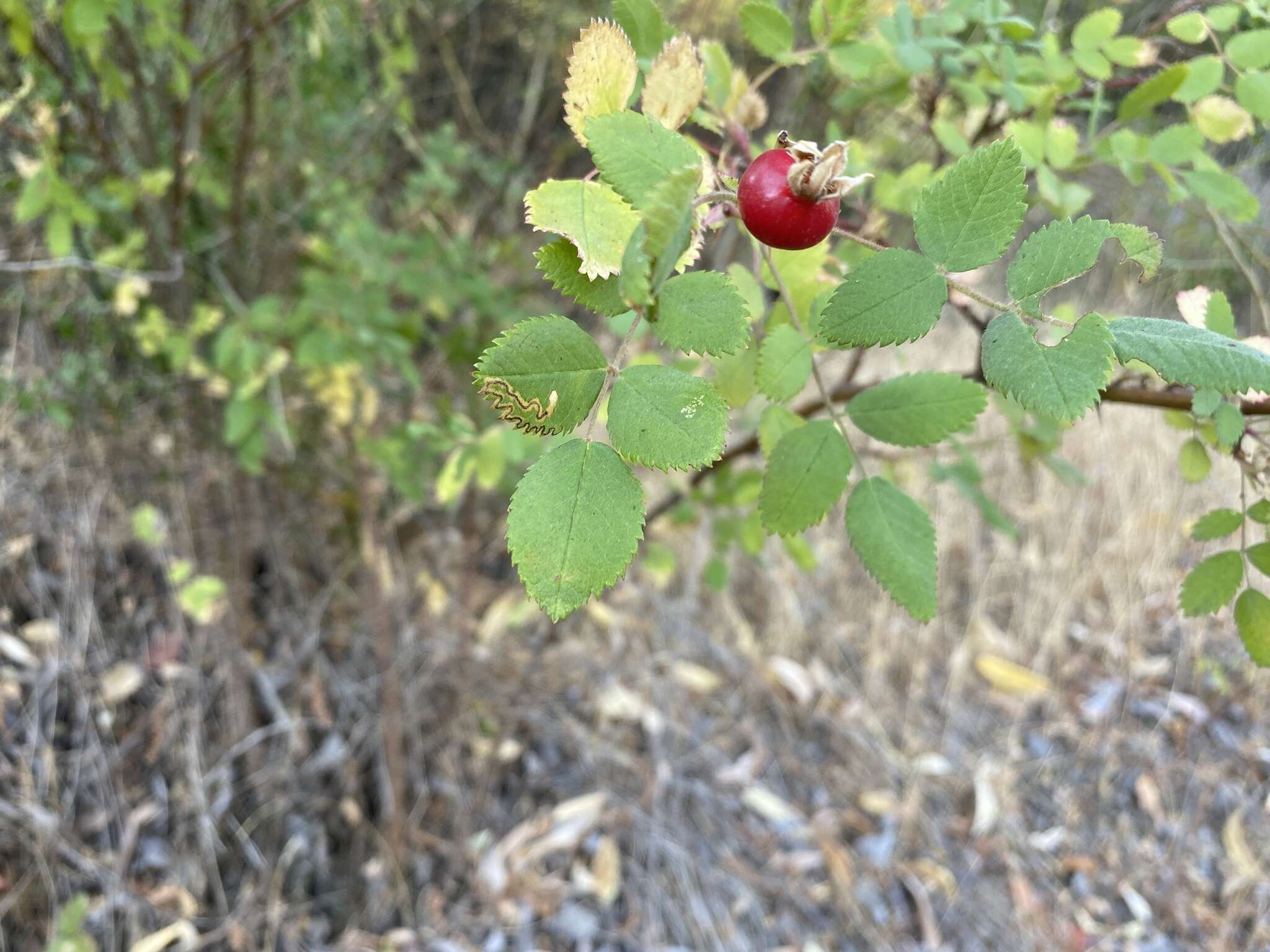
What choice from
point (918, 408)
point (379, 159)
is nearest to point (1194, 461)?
point (918, 408)

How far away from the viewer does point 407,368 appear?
1.62 m

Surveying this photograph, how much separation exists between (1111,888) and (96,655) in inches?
106

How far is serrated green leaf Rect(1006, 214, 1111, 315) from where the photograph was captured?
42 centimetres

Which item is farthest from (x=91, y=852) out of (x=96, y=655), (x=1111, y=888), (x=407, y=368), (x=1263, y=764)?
(x=1263, y=764)

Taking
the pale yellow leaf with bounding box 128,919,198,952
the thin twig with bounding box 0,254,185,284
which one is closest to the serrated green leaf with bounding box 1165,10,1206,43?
the thin twig with bounding box 0,254,185,284

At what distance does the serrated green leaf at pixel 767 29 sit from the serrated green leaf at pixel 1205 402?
1.57 feet

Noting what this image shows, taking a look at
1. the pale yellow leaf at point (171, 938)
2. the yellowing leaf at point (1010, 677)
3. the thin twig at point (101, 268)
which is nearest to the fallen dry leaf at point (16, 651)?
the pale yellow leaf at point (171, 938)

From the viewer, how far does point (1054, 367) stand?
1.30 feet

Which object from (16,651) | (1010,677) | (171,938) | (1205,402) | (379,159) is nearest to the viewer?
(1205,402)

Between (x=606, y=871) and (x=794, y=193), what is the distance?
71.0 inches

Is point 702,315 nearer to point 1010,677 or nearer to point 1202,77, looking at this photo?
point 1202,77

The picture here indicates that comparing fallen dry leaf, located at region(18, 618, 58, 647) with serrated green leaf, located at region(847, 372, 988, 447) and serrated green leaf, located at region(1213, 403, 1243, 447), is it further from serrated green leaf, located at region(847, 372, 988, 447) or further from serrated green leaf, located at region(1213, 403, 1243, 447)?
serrated green leaf, located at region(1213, 403, 1243, 447)

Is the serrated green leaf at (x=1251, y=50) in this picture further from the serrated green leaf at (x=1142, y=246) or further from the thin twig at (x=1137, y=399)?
the serrated green leaf at (x=1142, y=246)

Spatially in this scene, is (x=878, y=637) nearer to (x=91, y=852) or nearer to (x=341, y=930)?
(x=341, y=930)
